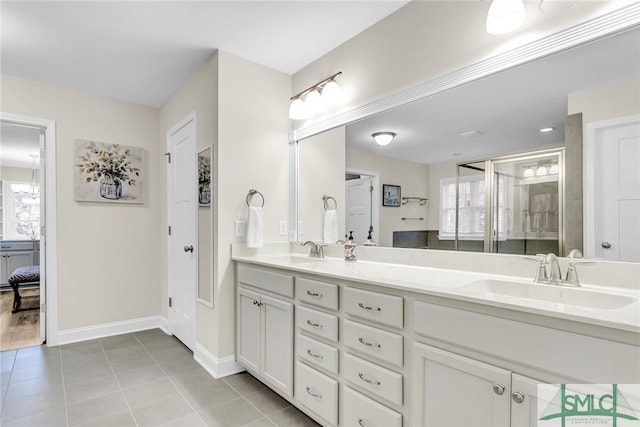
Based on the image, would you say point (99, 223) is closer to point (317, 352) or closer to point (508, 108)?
point (317, 352)

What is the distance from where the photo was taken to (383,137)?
7.26ft

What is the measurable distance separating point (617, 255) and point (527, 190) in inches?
16.2

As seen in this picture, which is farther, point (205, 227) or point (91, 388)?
point (205, 227)

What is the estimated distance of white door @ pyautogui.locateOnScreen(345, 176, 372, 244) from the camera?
2312 mm

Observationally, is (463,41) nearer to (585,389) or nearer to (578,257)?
(578,257)

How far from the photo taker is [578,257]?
4.48 feet

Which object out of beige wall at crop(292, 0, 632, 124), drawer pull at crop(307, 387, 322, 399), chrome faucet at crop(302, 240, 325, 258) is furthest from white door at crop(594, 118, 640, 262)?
chrome faucet at crop(302, 240, 325, 258)

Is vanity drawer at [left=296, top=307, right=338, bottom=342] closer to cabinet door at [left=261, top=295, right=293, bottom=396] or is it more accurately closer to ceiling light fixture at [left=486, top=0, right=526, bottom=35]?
cabinet door at [left=261, top=295, right=293, bottom=396]

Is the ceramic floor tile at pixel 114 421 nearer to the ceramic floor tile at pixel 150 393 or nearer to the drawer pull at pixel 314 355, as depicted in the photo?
the ceramic floor tile at pixel 150 393

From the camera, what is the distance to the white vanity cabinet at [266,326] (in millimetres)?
1975

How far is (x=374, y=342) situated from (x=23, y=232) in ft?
27.6

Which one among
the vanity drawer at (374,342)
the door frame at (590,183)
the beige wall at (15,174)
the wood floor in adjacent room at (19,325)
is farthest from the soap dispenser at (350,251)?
the beige wall at (15,174)

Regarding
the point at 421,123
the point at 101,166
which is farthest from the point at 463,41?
the point at 101,166

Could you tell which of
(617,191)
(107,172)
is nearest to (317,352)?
(617,191)
